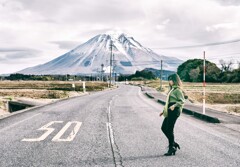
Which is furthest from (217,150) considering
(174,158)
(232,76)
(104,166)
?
(232,76)

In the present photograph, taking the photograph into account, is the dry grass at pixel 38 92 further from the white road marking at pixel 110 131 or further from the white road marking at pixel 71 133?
the white road marking at pixel 110 131

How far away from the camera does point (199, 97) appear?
144 ft

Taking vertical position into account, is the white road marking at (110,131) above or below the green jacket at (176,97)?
below

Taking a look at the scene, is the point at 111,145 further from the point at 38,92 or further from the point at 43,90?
the point at 43,90

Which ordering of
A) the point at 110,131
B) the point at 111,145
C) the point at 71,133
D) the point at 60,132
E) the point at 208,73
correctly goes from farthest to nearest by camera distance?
the point at 208,73 → the point at 110,131 → the point at 60,132 → the point at 71,133 → the point at 111,145

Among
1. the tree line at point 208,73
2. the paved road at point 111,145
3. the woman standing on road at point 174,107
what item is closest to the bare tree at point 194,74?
the tree line at point 208,73

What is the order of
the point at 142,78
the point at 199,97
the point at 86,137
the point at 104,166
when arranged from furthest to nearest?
the point at 142,78
the point at 199,97
the point at 86,137
the point at 104,166

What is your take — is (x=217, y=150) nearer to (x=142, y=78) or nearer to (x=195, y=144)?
(x=195, y=144)

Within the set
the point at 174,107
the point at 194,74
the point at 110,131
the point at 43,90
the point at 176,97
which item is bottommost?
the point at 43,90

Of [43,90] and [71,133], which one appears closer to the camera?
[71,133]

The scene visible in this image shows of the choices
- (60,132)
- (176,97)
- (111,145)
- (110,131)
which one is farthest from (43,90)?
(176,97)

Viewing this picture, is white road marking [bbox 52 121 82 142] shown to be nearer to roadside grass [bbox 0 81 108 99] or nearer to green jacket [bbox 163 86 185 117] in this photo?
green jacket [bbox 163 86 185 117]

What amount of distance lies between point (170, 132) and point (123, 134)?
2.83m

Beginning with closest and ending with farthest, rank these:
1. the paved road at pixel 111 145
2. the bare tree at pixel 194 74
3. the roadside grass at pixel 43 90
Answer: the paved road at pixel 111 145 → the roadside grass at pixel 43 90 → the bare tree at pixel 194 74
